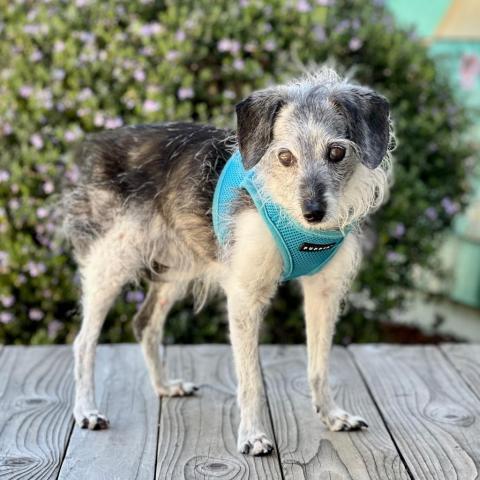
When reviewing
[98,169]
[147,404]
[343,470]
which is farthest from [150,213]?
[343,470]

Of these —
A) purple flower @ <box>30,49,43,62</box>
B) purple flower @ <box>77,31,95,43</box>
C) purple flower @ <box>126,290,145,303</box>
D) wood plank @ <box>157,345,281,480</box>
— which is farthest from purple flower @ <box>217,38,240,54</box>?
wood plank @ <box>157,345,281,480</box>

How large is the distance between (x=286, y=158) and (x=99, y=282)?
116cm

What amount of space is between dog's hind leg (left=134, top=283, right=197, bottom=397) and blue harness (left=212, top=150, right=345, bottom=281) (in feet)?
2.33

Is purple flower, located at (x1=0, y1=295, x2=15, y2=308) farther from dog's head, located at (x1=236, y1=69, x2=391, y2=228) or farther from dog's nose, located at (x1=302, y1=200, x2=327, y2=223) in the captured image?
dog's nose, located at (x1=302, y1=200, x2=327, y2=223)

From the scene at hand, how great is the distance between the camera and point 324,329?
400 cm

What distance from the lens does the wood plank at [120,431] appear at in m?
3.55

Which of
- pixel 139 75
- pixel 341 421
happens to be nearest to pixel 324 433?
pixel 341 421

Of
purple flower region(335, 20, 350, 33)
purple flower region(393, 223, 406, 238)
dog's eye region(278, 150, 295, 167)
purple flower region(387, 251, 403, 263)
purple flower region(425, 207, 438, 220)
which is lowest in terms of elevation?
purple flower region(387, 251, 403, 263)

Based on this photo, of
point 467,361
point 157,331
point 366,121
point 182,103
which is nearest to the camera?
point 366,121

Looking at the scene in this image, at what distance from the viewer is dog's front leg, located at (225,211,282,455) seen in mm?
3695

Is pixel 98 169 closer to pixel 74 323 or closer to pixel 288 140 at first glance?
pixel 288 140

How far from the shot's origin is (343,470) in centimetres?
358

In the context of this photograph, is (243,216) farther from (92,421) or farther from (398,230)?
(398,230)

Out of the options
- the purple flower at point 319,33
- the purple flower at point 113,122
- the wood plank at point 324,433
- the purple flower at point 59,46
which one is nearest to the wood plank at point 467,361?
A: the wood plank at point 324,433
